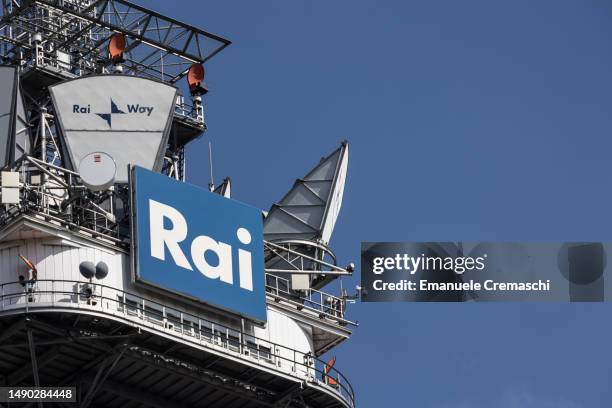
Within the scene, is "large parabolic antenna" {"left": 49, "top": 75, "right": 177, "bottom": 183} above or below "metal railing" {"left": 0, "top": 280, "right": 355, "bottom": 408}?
above

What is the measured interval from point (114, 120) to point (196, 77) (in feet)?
42.2

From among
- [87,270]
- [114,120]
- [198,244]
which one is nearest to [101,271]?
[87,270]

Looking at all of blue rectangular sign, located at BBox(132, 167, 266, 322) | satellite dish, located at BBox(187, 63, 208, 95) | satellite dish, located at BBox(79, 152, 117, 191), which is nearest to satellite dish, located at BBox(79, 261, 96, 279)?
blue rectangular sign, located at BBox(132, 167, 266, 322)

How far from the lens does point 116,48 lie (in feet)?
403

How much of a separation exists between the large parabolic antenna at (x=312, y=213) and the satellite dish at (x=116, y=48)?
1343cm

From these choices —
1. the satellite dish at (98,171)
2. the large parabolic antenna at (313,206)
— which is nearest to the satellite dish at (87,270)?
the satellite dish at (98,171)

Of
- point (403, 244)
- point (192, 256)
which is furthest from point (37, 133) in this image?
point (403, 244)

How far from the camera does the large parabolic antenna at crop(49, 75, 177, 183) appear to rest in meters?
115

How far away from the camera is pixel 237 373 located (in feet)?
373

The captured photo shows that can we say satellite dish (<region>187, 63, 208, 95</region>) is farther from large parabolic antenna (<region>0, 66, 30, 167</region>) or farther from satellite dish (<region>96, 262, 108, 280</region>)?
satellite dish (<region>96, 262, 108, 280</region>)

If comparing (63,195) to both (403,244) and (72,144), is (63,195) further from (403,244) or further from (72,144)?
(403,244)

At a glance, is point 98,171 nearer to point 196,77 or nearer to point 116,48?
point 116,48

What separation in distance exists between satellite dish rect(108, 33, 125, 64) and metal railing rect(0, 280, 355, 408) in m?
18.7

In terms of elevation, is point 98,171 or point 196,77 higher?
point 196,77
